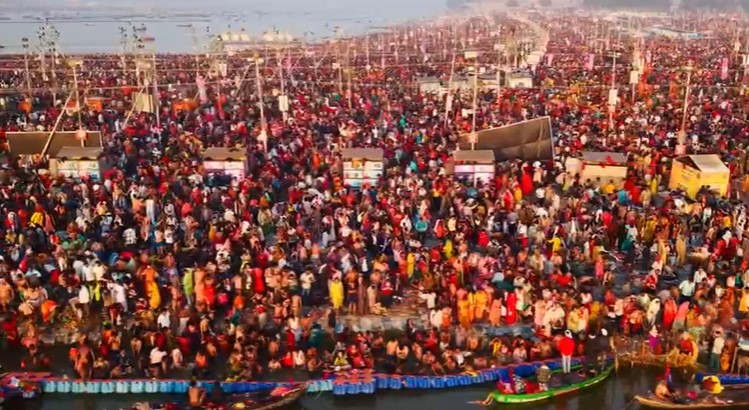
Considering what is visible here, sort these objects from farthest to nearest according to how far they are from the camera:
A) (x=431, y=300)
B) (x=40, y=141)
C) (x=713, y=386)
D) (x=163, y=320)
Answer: (x=40, y=141)
(x=431, y=300)
(x=163, y=320)
(x=713, y=386)

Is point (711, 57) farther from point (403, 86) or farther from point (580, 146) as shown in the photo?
point (580, 146)

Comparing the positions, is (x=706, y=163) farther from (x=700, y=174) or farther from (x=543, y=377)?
(x=543, y=377)

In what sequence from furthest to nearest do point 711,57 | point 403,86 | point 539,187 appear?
point 711,57
point 403,86
point 539,187

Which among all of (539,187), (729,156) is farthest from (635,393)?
(729,156)

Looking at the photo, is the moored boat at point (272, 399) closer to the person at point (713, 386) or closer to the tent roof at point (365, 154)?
the person at point (713, 386)

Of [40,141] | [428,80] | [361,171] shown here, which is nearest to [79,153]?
[40,141]

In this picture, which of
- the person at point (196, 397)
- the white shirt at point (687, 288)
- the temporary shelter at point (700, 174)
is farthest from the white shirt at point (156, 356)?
the temporary shelter at point (700, 174)

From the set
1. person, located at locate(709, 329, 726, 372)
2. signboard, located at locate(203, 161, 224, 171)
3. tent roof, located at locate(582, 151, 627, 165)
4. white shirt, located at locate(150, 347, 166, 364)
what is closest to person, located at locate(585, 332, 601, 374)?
person, located at locate(709, 329, 726, 372)

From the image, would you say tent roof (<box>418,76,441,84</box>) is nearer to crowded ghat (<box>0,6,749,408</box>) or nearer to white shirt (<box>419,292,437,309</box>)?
crowded ghat (<box>0,6,749,408</box>)
